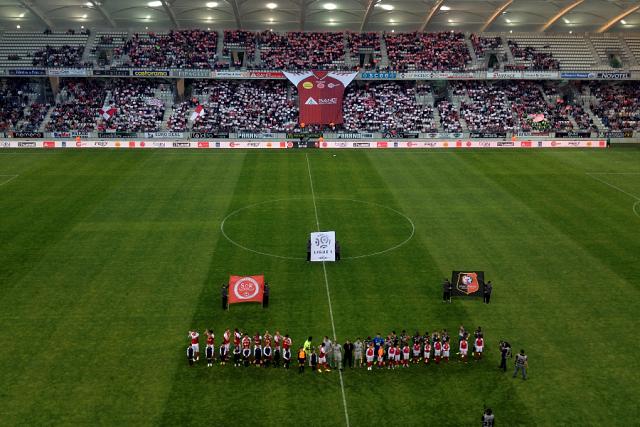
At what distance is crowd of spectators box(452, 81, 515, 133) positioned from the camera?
70.2 m

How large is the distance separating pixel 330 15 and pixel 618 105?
3651cm

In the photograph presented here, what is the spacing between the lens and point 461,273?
88.7ft

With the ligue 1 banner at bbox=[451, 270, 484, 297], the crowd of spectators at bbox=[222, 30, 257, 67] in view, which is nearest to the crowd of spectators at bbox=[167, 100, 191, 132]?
the crowd of spectators at bbox=[222, 30, 257, 67]

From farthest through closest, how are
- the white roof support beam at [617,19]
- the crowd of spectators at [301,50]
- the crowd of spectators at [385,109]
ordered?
the crowd of spectators at [301,50]
the white roof support beam at [617,19]
the crowd of spectators at [385,109]

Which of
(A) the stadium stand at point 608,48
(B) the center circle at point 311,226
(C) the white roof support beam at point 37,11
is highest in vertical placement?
(C) the white roof support beam at point 37,11

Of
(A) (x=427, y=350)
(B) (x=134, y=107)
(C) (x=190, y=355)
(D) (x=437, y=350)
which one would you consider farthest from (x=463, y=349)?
(B) (x=134, y=107)

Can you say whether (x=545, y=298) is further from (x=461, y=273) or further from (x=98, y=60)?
(x=98, y=60)

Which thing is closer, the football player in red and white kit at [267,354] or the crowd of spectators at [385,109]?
the football player in red and white kit at [267,354]

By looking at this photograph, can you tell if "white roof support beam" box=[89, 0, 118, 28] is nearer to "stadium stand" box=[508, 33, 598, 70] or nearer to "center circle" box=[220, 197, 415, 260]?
"center circle" box=[220, 197, 415, 260]

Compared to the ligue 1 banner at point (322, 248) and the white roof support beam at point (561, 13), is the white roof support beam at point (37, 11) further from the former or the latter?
the white roof support beam at point (561, 13)

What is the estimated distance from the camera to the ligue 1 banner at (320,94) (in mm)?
69812

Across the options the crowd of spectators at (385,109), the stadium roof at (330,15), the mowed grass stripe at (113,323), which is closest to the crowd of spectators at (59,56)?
the stadium roof at (330,15)

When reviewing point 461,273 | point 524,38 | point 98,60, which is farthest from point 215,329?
point 524,38

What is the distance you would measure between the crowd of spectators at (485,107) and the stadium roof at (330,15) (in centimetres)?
837
